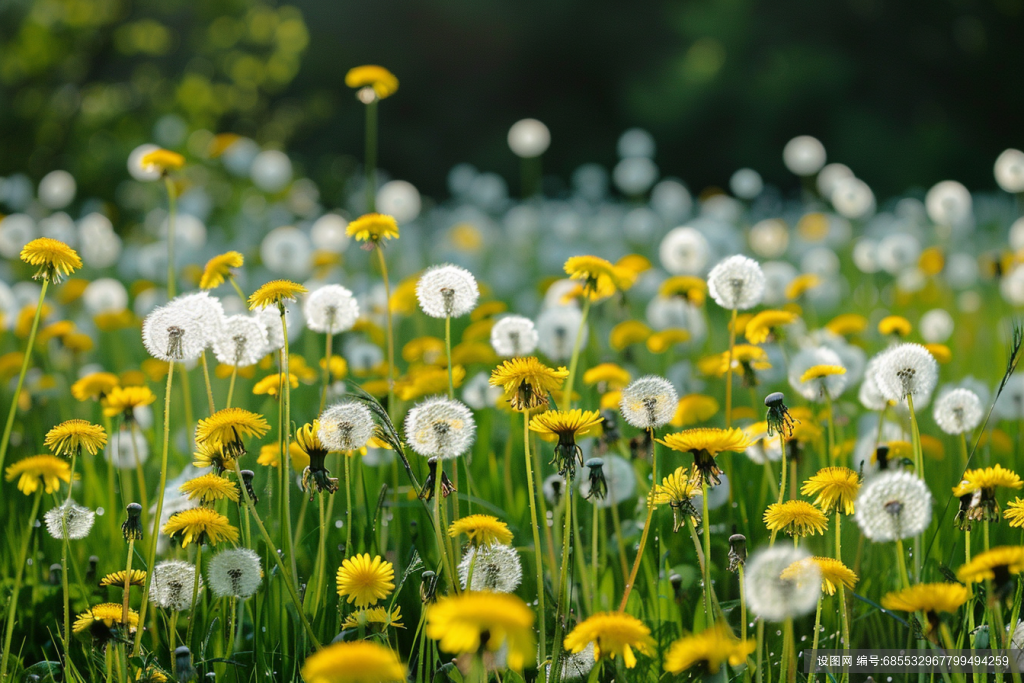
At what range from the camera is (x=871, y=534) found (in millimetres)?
894

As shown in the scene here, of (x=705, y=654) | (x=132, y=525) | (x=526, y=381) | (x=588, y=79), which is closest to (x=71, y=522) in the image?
(x=132, y=525)

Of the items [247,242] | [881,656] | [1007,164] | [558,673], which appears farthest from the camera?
[247,242]

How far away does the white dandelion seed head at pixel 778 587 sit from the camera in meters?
0.82

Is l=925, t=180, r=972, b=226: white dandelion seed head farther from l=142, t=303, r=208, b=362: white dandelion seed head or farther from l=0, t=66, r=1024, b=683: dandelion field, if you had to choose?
l=142, t=303, r=208, b=362: white dandelion seed head

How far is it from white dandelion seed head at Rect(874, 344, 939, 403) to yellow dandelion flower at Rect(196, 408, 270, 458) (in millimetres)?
892

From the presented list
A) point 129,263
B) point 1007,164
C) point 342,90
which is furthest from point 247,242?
point 342,90

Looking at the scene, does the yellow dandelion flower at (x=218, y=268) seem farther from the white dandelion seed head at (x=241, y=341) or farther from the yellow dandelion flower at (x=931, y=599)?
the yellow dandelion flower at (x=931, y=599)

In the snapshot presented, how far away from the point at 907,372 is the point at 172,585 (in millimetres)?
1070

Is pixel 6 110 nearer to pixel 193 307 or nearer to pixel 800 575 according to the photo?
pixel 193 307

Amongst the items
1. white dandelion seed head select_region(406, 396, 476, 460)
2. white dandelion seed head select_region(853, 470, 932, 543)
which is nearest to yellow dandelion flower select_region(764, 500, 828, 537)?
white dandelion seed head select_region(853, 470, 932, 543)

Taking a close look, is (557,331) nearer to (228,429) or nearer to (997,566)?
(228,429)

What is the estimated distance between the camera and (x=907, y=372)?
1.19 meters

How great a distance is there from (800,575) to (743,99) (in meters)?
11.6

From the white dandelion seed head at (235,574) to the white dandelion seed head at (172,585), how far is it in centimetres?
5
